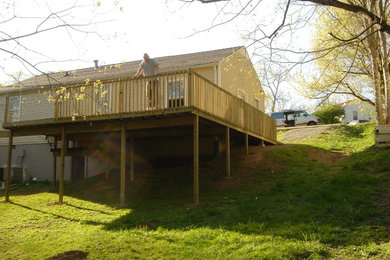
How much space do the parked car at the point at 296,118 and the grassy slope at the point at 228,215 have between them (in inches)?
688

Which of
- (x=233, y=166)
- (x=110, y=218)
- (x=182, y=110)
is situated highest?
(x=182, y=110)

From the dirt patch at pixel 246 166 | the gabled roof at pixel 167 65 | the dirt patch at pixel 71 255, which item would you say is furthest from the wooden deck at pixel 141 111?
the dirt patch at pixel 71 255

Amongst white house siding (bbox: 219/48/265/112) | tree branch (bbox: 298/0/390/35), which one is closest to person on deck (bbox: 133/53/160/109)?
white house siding (bbox: 219/48/265/112)

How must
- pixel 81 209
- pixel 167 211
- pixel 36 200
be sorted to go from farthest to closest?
pixel 36 200 → pixel 81 209 → pixel 167 211

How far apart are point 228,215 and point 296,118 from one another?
2556cm

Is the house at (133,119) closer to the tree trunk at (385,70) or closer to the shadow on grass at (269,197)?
the shadow on grass at (269,197)

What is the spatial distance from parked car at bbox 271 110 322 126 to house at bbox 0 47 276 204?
11.0 m

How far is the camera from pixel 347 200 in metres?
8.41

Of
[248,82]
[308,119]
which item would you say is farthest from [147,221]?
[308,119]

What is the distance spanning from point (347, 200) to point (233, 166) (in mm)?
5541

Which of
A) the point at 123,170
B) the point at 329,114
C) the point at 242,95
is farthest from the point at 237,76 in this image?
the point at 329,114

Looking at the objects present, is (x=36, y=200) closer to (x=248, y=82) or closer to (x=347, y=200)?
(x=347, y=200)

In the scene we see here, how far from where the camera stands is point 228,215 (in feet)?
28.5

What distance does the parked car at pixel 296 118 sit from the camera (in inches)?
1251
